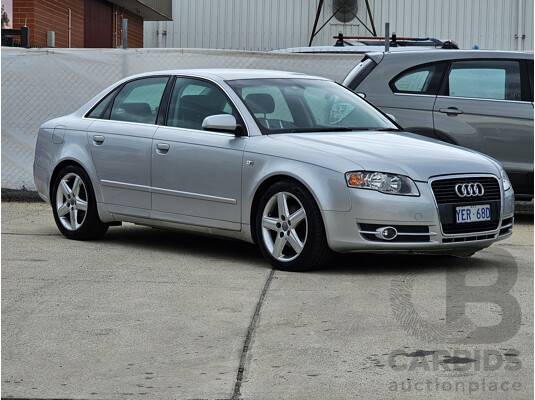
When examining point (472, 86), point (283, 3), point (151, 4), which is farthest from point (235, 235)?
point (283, 3)

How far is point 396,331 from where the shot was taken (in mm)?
5871

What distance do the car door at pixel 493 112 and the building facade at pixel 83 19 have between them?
27.2 ft

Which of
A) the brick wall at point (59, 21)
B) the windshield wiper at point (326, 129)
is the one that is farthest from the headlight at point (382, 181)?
the brick wall at point (59, 21)

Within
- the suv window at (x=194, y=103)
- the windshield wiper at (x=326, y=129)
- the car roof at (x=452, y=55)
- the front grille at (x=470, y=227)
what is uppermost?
the car roof at (x=452, y=55)

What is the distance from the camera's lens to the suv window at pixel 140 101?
9.10m

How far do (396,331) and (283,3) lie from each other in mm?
27921

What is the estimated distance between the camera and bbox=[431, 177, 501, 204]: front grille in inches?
302

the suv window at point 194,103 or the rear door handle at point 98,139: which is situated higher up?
the suv window at point 194,103

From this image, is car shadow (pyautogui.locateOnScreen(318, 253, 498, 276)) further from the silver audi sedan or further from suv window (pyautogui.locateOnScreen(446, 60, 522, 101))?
suv window (pyautogui.locateOnScreen(446, 60, 522, 101))

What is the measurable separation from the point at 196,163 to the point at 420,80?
3.73 meters

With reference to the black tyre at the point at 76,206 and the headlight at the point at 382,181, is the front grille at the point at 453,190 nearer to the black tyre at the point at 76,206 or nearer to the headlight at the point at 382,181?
the headlight at the point at 382,181

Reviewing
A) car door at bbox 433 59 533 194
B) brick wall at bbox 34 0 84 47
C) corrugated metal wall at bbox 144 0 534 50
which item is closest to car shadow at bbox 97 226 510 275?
car door at bbox 433 59 533 194

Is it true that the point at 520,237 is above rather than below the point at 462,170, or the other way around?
below

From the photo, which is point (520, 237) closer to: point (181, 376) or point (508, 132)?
point (508, 132)
